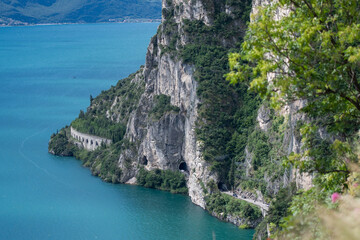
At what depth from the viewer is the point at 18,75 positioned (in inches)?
5364

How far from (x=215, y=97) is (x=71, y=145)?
2575 centimetres

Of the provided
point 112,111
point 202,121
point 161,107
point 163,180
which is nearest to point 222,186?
point 202,121

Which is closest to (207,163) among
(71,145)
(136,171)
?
(136,171)

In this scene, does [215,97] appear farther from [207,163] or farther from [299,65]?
[299,65]

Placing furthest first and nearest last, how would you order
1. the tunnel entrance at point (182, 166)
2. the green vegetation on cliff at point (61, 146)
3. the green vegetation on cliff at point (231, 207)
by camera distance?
the green vegetation on cliff at point (61, 146)
the tunnel entrance at point (182, 166)
the green vegetation on cliff at point (231, 207)

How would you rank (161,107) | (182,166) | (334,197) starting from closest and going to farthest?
(334,197) → (182,166) → (161,107)

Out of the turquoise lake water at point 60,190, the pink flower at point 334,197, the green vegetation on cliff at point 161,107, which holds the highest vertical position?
the pink flower at point 334,197

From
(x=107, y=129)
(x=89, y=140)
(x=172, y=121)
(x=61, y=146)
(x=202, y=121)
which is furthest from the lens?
(x=61, y=146)

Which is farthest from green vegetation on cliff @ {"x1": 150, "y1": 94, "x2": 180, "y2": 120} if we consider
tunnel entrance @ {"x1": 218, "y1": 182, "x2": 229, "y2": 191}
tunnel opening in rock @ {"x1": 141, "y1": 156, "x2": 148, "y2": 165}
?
tunnel entrance @ {"x1": 218, "y1": 182, "x2": 229, "y2": 191}

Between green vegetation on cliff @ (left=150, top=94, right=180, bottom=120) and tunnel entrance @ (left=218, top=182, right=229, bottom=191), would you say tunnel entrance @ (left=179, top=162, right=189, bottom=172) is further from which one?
tunnel entrance @ (left=218, top=182, right=229, bottom=191)

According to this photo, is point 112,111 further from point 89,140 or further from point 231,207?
point 231,207

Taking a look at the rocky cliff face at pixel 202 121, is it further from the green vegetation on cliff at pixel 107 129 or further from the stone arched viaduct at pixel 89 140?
the stone arched viaduct at pixel 89 140

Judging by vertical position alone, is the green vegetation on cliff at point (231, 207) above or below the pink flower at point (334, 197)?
below

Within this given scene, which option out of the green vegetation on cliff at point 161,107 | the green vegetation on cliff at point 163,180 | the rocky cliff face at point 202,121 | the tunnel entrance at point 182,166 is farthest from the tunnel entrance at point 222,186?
the green vegetation on cliff at point 161,107
